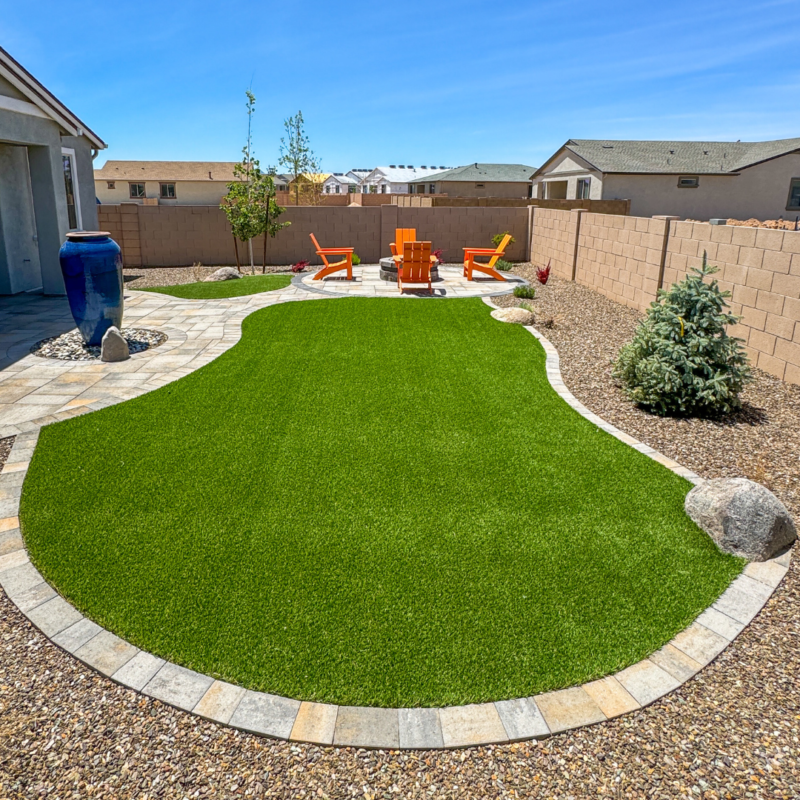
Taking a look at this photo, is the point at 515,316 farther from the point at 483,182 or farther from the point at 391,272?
the point at 483,182

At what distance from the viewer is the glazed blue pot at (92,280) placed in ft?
26.1

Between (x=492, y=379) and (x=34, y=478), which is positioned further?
(x=492, y=379)

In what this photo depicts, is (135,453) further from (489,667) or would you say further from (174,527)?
(489,667)

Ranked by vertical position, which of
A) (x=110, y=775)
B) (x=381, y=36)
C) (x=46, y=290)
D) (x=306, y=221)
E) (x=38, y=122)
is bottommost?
(x=110, y=775)

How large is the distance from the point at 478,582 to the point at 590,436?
2.60m

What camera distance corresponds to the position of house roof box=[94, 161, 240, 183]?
4791cm

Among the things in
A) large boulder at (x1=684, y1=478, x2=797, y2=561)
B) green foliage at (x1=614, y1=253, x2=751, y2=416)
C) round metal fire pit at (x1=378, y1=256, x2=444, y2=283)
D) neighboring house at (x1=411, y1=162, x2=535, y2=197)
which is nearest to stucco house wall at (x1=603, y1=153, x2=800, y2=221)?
neighboring house at (x1=411, y1=162, x2=535, y2=197)

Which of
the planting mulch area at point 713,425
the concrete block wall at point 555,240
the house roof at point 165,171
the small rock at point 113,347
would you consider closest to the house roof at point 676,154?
the concrete block wall at point 555,240

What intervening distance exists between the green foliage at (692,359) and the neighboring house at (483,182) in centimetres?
3972

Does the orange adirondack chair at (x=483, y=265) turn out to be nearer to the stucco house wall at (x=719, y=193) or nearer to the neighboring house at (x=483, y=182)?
the stucco house wall at (x=719, y=193)

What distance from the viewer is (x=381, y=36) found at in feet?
50.2

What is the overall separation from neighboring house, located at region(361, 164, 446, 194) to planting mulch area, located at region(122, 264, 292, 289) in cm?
4468

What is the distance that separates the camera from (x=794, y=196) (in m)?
31.8

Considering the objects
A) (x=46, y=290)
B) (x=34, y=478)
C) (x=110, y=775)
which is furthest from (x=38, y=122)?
(x=110, y=775)
